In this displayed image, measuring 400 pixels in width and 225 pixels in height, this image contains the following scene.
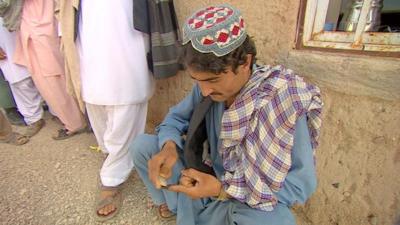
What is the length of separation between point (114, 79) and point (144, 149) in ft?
1.59

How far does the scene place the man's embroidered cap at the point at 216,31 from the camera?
951mm

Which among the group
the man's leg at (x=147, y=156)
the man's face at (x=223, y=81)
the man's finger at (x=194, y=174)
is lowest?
the man's leg at (x=147, y=156)

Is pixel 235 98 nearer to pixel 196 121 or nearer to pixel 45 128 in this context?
pixel 196 121

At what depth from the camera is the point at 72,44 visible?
1.62m

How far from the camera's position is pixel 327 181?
151 cm

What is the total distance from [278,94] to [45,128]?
2.83m

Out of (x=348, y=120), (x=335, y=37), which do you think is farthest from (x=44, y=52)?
(x=348, y=120)

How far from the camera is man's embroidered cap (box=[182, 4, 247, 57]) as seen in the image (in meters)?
0.95

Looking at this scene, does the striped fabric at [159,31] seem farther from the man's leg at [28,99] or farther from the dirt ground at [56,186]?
the man's leg at [28,99]

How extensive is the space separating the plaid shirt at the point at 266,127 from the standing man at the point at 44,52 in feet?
6.19

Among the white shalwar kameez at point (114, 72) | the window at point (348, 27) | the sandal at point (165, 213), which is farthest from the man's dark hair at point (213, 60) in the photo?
the sandal at point (165, 213)

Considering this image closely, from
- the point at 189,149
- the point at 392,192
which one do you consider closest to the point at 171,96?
the point at 189,149

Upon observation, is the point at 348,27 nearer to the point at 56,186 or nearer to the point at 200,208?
the point at 200,208

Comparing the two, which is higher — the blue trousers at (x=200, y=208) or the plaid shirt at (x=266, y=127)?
the plaid shirt at (x=266, y=127)
